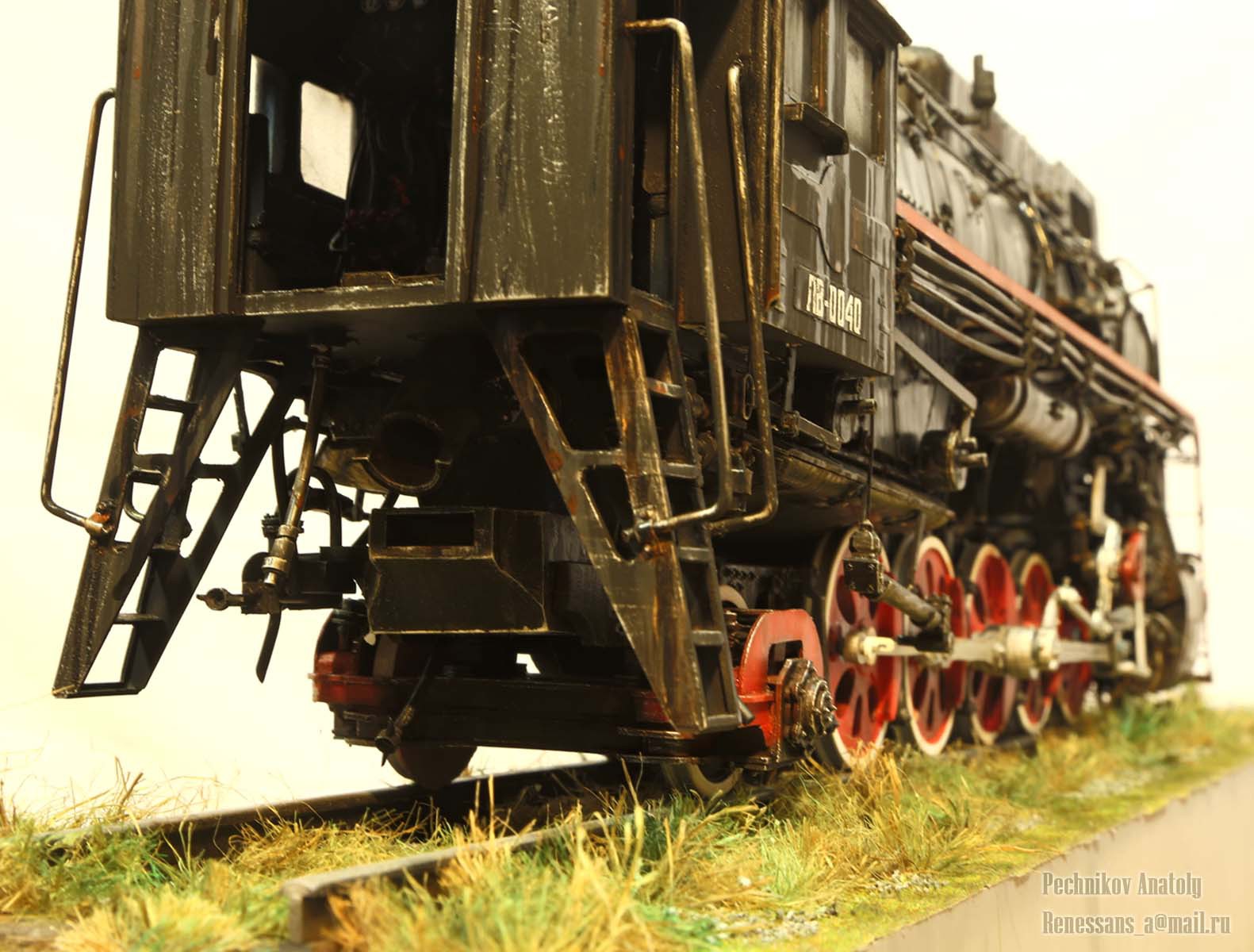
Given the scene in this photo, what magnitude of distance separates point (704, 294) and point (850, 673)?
2936mm

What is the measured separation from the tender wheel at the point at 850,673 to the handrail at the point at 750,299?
172 centimetres

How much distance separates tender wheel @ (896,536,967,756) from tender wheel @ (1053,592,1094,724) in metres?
2.03

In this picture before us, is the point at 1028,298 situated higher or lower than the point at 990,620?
higher

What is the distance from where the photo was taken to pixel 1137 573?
33.7 feet

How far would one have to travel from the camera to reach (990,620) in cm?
894

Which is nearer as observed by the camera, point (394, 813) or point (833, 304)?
point (833, 304)

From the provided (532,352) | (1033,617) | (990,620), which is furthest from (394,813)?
(1033,617)

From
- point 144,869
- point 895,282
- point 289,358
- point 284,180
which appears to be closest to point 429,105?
point 284,180

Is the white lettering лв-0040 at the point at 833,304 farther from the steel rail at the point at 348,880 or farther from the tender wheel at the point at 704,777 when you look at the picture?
the steel rail at the point at 348,880

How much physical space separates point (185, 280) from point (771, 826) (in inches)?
109

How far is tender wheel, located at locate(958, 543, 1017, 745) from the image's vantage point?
8.59m

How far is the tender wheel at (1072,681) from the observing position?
33.7 feet

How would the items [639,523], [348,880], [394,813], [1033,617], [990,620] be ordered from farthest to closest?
[1033,617] → [990,620] → [394,813] → [639,523] → [348,880]

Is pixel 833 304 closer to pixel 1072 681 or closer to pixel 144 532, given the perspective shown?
pixel 144 532
